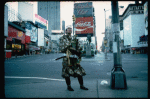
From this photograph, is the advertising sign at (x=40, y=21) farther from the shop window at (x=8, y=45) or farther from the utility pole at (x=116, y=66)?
the utility pole at (x=116, y=66)

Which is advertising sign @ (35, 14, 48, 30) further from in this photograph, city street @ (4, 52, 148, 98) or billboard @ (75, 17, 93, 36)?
city street @ (4, 52, 148, 98)

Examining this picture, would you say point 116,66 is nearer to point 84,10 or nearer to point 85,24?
point 85,24

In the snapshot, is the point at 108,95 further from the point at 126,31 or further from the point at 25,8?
the point at 126,31

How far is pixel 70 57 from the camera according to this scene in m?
4.16

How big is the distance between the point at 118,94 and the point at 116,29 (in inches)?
87.7

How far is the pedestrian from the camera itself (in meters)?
4.06

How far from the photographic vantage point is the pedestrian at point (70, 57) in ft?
13.3

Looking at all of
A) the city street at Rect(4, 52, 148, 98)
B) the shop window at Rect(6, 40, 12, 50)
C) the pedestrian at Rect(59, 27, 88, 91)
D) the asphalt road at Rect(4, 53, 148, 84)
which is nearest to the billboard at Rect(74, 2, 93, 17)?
the shop window at Rect(6, 40, 12, 50)

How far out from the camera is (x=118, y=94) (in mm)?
3816

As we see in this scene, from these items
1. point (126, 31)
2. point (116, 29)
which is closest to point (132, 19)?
point (126, 31)

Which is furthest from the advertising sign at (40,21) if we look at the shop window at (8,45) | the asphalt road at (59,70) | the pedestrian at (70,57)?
the pedestrian at (70,57)

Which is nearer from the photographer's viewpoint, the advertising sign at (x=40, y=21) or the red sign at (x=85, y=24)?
the advertising sign at (x=40, y=21)

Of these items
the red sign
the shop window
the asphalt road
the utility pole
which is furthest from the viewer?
the red sign

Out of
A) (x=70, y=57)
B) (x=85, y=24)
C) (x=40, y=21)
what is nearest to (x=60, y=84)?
(x=70, y=57)
